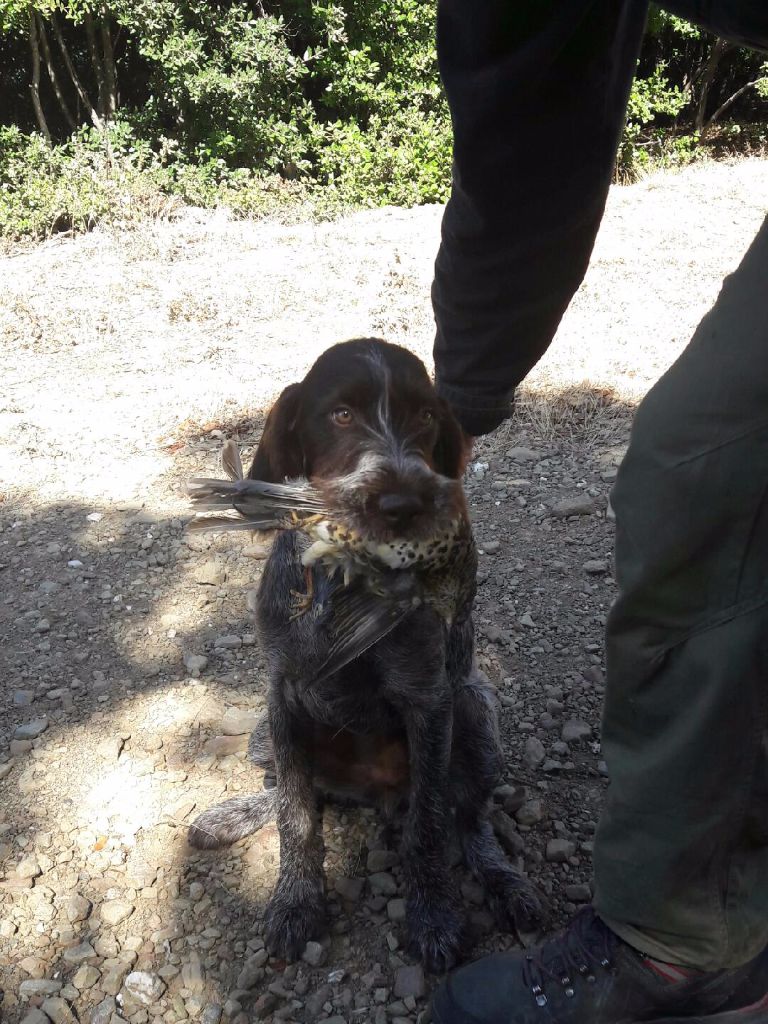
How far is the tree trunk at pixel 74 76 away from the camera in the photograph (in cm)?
1230

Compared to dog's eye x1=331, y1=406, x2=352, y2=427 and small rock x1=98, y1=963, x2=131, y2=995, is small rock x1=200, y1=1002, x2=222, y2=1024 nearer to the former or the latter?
small rock x1=98, y1=963, x2=131, y2=995

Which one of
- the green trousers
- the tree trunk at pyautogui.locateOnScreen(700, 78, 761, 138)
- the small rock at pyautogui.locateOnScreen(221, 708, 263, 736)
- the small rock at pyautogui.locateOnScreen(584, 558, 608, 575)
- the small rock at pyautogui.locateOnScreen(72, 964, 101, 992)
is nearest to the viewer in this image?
the green trousers

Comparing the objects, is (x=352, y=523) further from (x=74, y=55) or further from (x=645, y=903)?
A: (x=74, y=55)

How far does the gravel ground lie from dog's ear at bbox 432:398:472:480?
1115 millimetres

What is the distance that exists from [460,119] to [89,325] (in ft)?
18.8

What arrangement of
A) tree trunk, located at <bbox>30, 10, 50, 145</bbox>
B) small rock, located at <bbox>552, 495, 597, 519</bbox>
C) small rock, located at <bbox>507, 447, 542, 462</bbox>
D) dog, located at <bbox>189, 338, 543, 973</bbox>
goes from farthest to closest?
tree trunk, located at <bbox>30, 10, 50, 145</bbox> < small rock, located at <bbox>507, 447, 542, 462</bbox> < small rock, located at <bbox>552, 495, 597, 519</bbox> < dog, located at <bbox>189, 338, 543, 973</bbox>

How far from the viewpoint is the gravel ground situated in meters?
2.51

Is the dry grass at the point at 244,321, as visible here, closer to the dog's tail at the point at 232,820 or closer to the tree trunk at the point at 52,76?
the dog's tail at the point at 232,820

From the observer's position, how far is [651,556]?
1709mm

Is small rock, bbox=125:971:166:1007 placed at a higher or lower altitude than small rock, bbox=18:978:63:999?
higher

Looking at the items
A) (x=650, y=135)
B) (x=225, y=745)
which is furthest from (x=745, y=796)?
(x=650, y=135)

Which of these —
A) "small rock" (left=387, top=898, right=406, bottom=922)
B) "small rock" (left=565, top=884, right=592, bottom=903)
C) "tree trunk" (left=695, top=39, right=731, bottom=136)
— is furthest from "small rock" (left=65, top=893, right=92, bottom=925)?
"tree trunk" (left=695, top=39, right=731, bottom=136)

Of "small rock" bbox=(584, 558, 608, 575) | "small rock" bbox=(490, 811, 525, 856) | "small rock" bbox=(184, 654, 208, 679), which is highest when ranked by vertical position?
"small rock" bbox=(584, 558, 608, 575)

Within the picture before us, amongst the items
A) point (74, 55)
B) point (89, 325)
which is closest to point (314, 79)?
point (74, 55)
